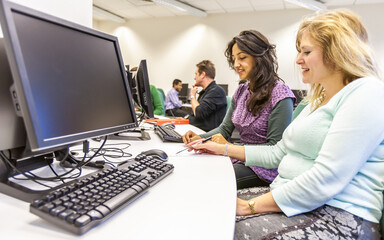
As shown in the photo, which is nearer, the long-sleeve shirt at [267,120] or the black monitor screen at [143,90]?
the long-sleeve shirt at [267,120]

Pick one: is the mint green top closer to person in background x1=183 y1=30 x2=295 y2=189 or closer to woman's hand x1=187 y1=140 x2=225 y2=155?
woman's hand x1=187 y1=140 x2=225 y2=155

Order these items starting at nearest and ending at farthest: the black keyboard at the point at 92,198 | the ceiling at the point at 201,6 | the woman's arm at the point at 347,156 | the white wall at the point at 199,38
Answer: the black keyboard at the point at 92,198 < the woman's arm at the point at 347,156 < the ceiling at the point at 201,6 < the white wall at the point at 199,38

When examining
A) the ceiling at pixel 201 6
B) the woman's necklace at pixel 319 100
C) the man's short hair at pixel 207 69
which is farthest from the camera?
the ceiling at pixel 201 6

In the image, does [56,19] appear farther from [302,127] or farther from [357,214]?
[357,214]

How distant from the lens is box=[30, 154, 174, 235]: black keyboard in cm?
49

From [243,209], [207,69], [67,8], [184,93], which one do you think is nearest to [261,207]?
[243,209]

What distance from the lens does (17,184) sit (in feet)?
2.17

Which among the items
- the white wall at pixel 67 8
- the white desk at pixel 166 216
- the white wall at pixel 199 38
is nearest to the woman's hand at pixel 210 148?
the white desk at pixel 166 216

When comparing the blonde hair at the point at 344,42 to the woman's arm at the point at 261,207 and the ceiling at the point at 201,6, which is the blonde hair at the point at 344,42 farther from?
the ceiling at the point at 201,6

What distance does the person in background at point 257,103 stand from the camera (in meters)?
1.36

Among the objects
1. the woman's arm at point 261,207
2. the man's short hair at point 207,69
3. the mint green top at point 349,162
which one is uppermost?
the man's short hair at point 207,69

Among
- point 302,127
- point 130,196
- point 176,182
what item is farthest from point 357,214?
point 130,196

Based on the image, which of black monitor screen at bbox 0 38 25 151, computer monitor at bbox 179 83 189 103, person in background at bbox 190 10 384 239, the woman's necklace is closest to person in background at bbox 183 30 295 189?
the woman's necklace

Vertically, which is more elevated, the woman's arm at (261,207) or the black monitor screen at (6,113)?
the black monitor screen at (6,113)
